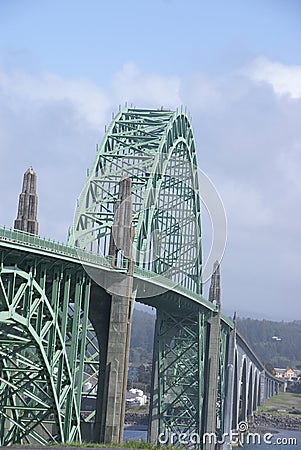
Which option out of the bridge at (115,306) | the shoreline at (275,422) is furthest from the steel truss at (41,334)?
the shoreline at (275,422)

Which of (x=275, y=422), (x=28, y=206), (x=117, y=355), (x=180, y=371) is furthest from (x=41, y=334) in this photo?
(x=275, y=422)

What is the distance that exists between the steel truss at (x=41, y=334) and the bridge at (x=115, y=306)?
0.25 feet

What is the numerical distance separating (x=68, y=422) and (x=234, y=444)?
8751 cm

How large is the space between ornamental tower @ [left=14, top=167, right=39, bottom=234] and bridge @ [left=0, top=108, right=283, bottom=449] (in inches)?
205

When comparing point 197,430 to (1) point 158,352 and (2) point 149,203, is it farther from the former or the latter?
(2) point 149,203

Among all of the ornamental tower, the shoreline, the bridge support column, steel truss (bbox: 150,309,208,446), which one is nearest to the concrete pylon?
the bridge support column

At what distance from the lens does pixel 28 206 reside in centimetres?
6062

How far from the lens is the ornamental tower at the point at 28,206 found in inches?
2362

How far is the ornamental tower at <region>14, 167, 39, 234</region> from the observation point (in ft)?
197

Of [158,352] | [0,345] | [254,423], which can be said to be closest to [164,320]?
[158,352]

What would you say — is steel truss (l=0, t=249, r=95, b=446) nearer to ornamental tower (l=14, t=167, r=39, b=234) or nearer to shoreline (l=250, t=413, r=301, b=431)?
ornamental tower (l=14, t=167, r=39, b=234)

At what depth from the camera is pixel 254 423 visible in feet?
597

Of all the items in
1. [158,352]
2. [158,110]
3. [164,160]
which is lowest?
[158,352]

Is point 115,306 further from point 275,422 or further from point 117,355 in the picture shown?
point 275,422
